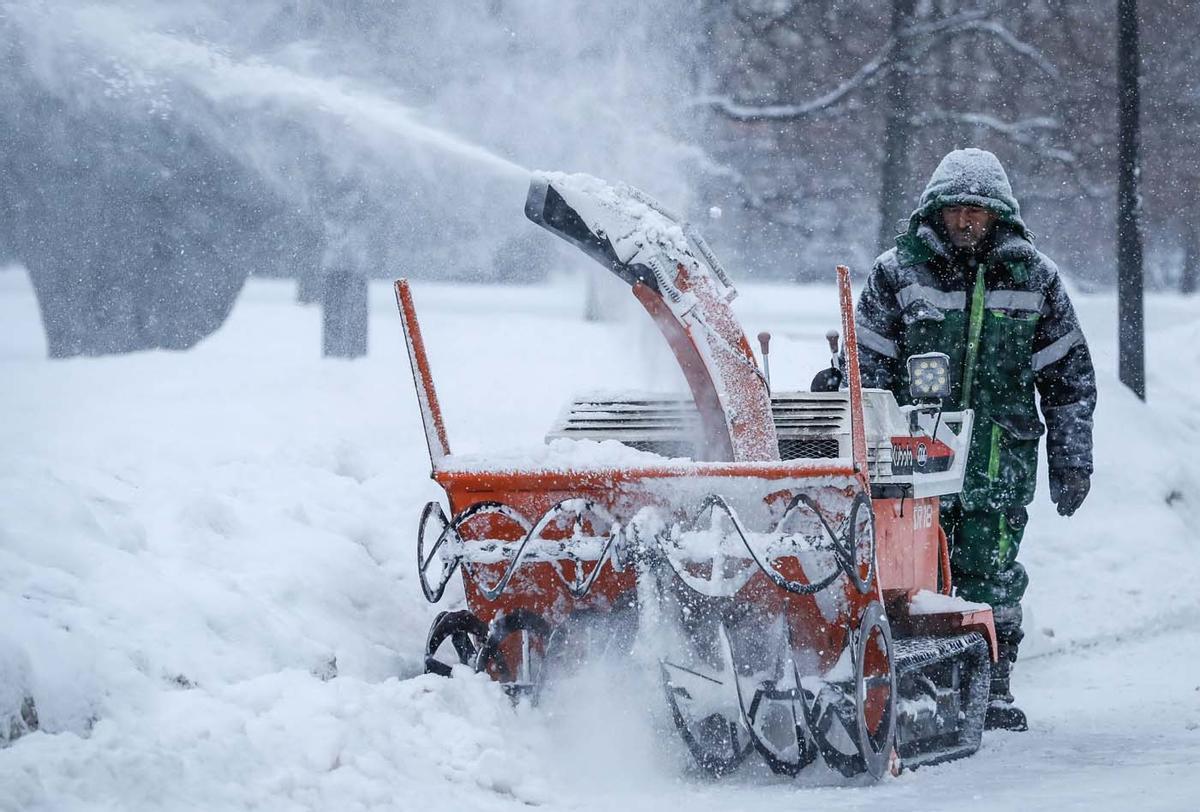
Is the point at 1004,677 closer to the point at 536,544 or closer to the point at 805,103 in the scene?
the point at 536,544

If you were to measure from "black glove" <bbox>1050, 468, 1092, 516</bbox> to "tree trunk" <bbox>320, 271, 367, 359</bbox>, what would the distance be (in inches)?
253

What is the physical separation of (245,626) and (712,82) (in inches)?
360

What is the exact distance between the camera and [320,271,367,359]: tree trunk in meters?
12.1

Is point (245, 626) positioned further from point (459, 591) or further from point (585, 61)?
point (585, 61)

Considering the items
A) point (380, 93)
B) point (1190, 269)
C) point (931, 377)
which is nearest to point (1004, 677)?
point (931, 377)

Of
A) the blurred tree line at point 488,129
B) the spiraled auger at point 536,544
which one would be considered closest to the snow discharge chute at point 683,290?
the spiraled auger at point 536,544

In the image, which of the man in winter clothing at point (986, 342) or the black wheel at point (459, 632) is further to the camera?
the man in winter clothing at point (986, 342)

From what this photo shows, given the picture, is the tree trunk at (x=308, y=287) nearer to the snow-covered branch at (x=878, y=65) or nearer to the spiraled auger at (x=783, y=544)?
the snow-covered branch at (x=878, y=65)

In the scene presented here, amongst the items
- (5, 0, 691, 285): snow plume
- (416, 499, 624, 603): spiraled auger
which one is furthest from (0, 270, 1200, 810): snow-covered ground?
(5, 0, 691, 285): snow plume

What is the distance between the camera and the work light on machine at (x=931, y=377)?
19.0ft

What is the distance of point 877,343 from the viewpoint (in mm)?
6883

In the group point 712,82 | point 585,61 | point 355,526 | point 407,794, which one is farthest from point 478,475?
point 712,82

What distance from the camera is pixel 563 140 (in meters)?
11.6

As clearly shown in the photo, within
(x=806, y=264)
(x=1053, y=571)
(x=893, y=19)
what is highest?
(x=893, y=19)
